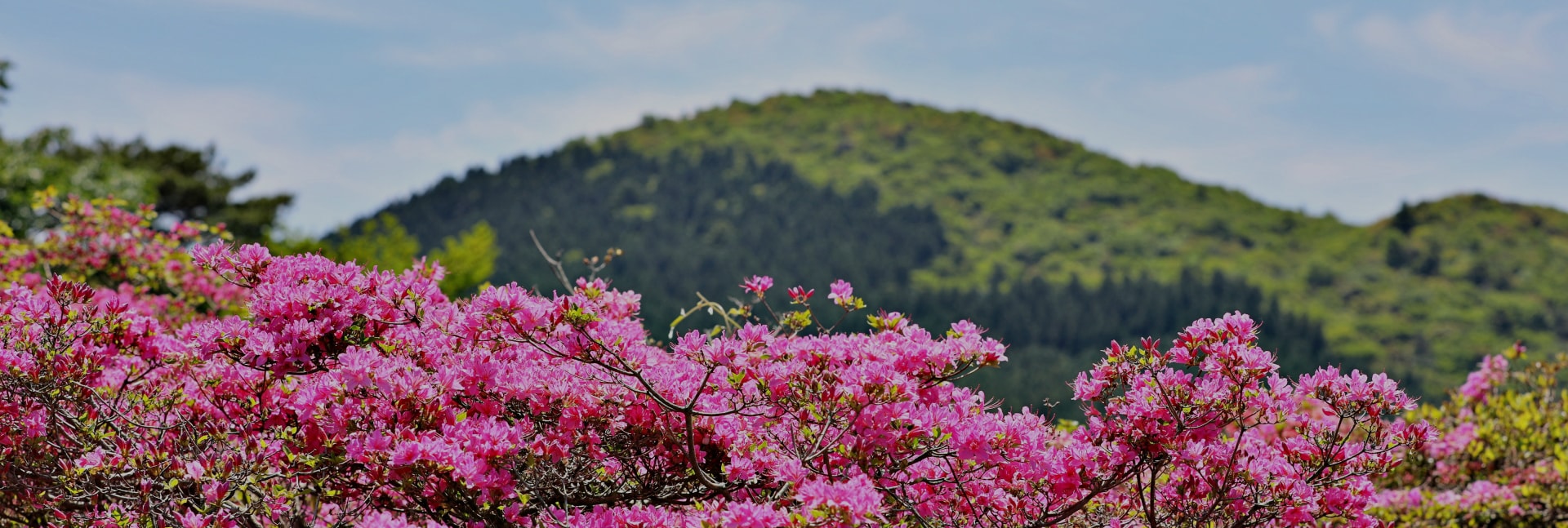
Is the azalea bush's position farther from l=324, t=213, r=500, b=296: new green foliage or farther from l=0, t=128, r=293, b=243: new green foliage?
l=0, t=128, r=293, b=243: new green foliage

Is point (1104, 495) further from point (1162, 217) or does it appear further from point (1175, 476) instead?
point (1162, 217)

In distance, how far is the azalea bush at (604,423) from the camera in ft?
10.3

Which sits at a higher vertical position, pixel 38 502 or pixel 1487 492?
pixel 38 502

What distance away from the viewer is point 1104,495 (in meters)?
3.91

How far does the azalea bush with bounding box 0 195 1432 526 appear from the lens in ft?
10.3

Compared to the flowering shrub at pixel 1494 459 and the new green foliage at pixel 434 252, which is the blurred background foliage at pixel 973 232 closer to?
the new green foliage at pixel 434 252

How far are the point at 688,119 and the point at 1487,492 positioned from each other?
3938 inches

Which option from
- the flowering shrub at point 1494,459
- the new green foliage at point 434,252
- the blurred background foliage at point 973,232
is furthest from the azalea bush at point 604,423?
the blurred background foliage at point 973,232

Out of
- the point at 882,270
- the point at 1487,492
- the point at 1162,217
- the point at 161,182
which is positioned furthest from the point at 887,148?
the point at 1487,492

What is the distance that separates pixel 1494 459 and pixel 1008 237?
74.4 meters

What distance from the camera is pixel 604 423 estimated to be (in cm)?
338

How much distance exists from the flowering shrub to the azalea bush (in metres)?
3.16

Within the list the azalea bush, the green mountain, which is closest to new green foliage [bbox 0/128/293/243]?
the green mountain

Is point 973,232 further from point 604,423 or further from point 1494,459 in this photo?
point 604,423
